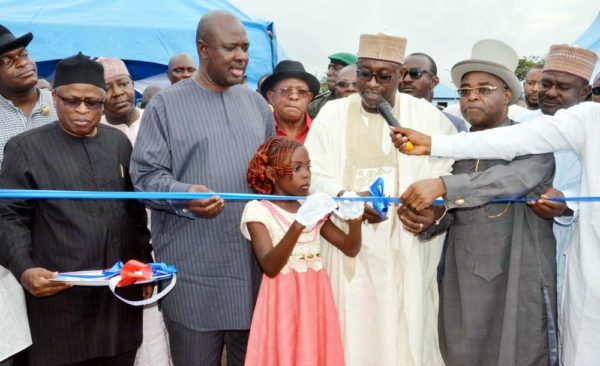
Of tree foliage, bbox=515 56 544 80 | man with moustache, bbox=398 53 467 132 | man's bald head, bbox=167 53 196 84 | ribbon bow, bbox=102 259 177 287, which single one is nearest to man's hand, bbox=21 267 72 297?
ribbon bow, bbox=102 259 177 287

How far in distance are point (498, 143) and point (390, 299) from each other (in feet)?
3.43

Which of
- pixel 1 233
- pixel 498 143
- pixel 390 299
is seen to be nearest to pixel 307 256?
pixel 390 299

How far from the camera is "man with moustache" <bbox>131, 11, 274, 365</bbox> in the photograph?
274 cm

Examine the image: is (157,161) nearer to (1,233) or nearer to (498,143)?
(1,233)

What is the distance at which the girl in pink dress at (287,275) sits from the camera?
2680 millimetres


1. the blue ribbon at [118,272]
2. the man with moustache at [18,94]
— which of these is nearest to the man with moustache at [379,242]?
the blue ribbon at [118,272]

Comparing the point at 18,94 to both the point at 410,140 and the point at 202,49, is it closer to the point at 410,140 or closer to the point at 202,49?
the point at 202,49

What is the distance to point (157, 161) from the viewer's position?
8.84ft

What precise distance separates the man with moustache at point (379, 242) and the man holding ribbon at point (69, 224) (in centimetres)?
120

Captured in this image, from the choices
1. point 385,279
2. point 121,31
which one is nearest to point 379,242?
point 385,279

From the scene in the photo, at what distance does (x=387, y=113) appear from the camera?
295 centimetres

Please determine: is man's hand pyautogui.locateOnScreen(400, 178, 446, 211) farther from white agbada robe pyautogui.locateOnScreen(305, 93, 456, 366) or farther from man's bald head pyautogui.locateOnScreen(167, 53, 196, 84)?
man's bald head pyautogui.locateOnScreen(167, 53, 196, 84)

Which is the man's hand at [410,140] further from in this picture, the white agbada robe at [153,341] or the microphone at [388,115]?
the white agbada robe at [153,341]

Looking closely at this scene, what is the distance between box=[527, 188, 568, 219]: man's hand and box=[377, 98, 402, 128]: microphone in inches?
33.0
